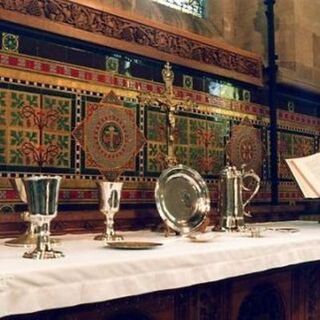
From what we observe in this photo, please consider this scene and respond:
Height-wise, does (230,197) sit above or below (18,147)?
below

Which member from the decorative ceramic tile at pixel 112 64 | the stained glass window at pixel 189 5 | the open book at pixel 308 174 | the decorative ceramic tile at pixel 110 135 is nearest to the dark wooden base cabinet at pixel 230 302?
the open book at pixel 308 174

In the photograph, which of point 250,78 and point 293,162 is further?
point 250,78

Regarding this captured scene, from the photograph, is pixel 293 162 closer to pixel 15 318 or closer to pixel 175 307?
pixel 175 307

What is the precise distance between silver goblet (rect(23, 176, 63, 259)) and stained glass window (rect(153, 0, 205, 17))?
89.0 inches

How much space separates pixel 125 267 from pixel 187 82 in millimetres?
1771

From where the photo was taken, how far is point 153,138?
2.86 metres

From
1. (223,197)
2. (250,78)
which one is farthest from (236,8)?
(223,197)

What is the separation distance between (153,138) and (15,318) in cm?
151

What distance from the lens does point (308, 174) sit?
310cm

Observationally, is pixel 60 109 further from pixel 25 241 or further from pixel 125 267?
pixel 125 267

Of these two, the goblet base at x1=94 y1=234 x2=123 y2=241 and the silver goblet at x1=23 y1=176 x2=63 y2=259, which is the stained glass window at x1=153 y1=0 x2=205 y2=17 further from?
the silver goblet at x1=23 y1=176 x2=63 y2=259

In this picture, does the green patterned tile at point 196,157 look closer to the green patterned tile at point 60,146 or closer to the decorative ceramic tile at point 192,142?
the decorative ceramic tile at point 192,142

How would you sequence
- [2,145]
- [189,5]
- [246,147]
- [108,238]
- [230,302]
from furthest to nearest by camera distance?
[189,5] < [246,147] < [230,302] < [2,145] < [108,238]

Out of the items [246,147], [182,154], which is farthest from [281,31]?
[182,154]
